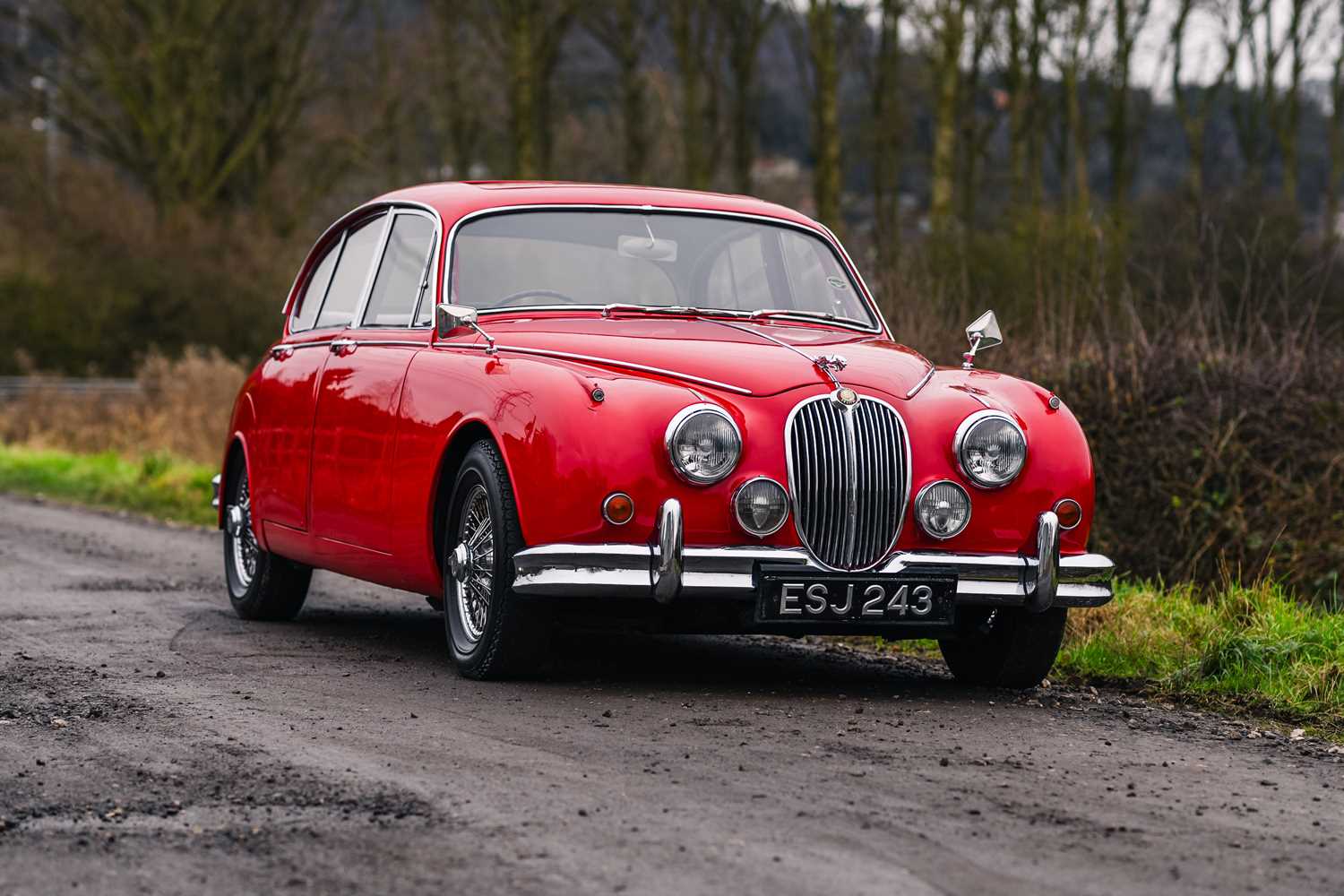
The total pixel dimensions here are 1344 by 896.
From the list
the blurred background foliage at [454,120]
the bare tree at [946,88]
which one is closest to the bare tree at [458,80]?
the blurred background foliage at [454,120]

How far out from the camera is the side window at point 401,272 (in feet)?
26.3

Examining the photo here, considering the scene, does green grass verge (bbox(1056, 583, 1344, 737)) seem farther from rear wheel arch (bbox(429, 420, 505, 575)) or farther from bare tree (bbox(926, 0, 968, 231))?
bare tree (bbox(926, 0, 968, 231))

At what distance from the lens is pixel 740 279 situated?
313 inches

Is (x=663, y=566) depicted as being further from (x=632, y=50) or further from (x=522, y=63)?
(x=632, y=50)

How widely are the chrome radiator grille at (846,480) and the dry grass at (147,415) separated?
590 inches

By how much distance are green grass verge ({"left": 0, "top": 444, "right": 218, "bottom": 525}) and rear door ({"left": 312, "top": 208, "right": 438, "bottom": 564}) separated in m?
7.93

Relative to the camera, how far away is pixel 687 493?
6.34 meters

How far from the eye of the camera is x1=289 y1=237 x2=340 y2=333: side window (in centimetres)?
930

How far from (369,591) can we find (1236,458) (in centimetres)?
464

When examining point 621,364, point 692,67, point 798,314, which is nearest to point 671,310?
point 798,314

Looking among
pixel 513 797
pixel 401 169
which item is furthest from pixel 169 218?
pixel 513 797

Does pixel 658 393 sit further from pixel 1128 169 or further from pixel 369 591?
pixel 1128 169

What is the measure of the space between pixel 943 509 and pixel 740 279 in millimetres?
1747

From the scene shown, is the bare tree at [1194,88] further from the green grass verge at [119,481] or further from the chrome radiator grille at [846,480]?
the chrome radiator grille at [846,480]
